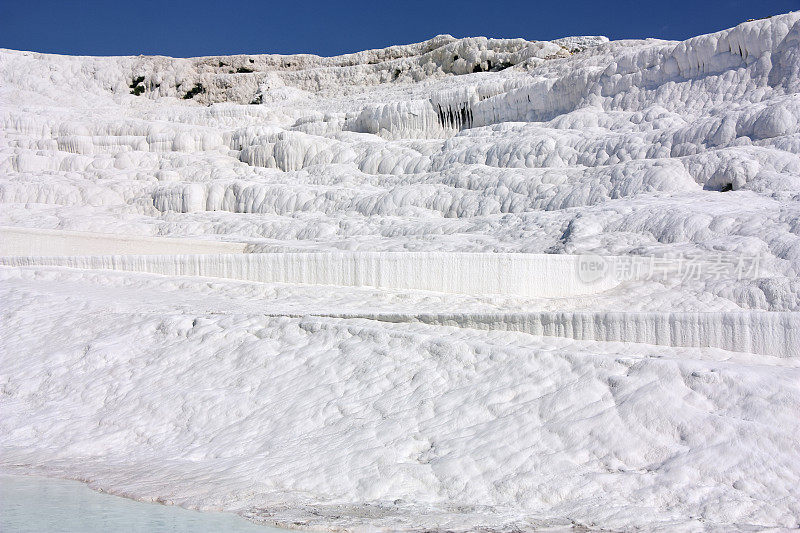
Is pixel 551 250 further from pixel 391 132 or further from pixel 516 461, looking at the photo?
pixel 391 132

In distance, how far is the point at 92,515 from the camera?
3.92 metres

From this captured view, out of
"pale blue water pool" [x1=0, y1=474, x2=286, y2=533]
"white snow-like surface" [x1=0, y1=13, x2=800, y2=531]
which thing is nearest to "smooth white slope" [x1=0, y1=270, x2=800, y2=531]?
"white snow-like surface" [x1=0, y1=13, x2=800, y2=531]

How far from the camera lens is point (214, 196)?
17.0 m

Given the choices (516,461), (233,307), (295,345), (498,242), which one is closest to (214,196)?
(498,242)

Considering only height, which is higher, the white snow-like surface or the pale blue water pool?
the white snow-like surface

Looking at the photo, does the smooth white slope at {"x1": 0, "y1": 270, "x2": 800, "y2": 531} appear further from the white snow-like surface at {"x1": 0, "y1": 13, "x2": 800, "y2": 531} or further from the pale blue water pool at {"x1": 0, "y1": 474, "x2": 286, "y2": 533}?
the pale blue water pool at {"x1": 0, "y1": 474, "x2": 286, "y2": 533}

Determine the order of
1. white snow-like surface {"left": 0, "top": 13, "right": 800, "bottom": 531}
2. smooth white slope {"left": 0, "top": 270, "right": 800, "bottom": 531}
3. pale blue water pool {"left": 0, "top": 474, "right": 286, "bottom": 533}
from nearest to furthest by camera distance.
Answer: pale blue water pool {"left": 0, "top": 474, "right": 286, "bottom": 533}
smooth white slope {"left": 0, "top": 270, "right": 800, "bottom": 531}
white snow-like surface {"left": 0, "top": 13, "right": 800, "bottom": 531}

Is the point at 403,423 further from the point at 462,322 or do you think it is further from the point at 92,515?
the point at 92,515

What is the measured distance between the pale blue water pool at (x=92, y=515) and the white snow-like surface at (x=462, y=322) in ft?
0.50

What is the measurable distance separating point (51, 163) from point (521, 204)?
13523 millimetres

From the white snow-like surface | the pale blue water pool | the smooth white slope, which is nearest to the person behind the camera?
the pale blue water pool

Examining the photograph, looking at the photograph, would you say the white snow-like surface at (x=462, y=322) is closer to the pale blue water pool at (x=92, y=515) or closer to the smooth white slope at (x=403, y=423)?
the smooth white slope at (x=403, y=423)

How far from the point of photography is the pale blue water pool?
372 cm

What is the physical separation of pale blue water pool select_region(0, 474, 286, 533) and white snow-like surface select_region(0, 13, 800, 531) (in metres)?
0.15
